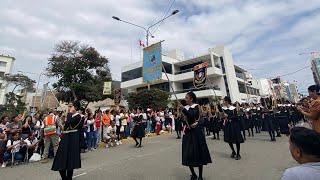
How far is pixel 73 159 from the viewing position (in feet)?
19.8

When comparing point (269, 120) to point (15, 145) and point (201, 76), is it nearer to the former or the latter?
point (15, 145)

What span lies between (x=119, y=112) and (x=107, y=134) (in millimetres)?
2273

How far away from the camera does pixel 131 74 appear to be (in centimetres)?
5278

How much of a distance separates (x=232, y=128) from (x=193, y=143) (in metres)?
3.15

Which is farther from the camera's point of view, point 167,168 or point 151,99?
point 151,99

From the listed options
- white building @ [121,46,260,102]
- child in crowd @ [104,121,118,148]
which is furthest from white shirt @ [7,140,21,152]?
white building @ [121,46,260,102]

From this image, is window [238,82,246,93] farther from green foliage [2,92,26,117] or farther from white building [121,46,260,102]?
green foliage [2,92,26,117]

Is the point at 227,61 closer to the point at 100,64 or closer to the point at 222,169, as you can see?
the point at 100,64

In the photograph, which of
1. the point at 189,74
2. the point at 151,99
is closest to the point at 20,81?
the point at 151,99

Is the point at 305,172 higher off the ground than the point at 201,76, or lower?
lower

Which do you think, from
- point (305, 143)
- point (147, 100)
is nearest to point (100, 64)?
point (147, 100)

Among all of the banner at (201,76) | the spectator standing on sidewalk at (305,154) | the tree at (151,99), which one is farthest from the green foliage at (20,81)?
the spectator standing on sidewalk at (305,154)

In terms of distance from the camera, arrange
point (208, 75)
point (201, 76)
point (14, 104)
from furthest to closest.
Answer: point (208, 75)
point (14, 104)
point (201, 76)

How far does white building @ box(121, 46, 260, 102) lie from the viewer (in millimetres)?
45406
